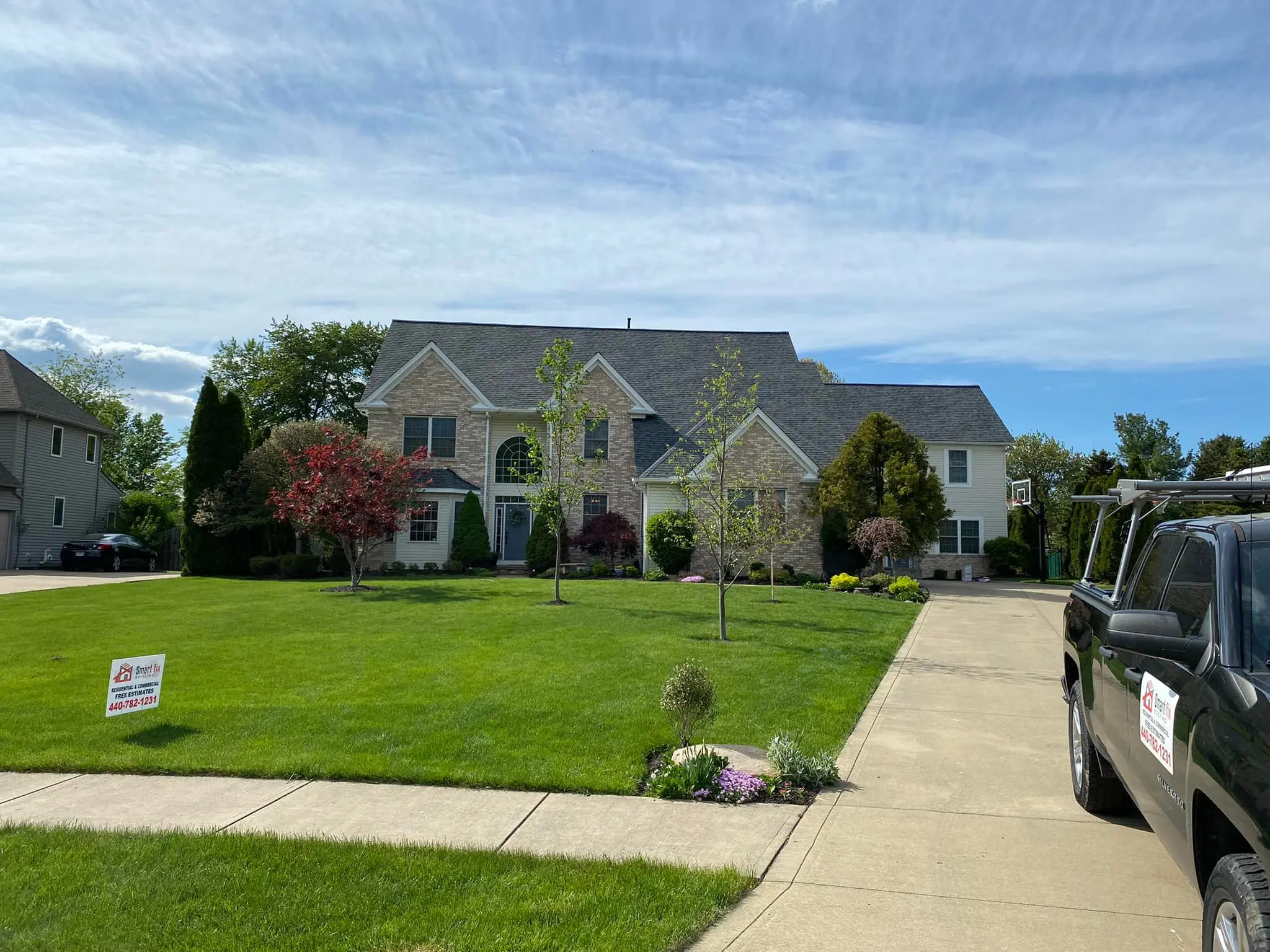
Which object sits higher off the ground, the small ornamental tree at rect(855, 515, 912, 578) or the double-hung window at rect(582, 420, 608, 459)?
the double-hung window at rect(582, 420, 608, 459)

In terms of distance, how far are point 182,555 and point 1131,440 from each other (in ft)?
187

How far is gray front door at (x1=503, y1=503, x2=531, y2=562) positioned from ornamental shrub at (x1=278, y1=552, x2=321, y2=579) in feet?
21.2

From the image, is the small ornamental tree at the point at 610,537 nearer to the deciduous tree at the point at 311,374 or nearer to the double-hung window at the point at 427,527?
the double-hung window at the point at 427,527

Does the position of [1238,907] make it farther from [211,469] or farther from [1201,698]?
[211,469]

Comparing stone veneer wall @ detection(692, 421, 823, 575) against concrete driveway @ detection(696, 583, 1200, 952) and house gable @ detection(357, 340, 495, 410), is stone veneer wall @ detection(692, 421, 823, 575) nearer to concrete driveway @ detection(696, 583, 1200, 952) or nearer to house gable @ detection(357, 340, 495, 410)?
house gable @ detection(357, 340, 495, 410)

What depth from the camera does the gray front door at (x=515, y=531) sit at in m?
31.4

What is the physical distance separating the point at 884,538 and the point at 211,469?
21550 mm

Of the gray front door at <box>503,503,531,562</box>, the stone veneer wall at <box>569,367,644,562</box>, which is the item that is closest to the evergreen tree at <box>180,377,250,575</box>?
the gray front door at <box>503,503,531,562</box>

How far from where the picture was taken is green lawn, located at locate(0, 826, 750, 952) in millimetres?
4059

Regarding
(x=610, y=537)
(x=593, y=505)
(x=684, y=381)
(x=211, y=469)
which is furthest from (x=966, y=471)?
(x=211, y=469)

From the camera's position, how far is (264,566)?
2841cm

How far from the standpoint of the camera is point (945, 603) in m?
21.7

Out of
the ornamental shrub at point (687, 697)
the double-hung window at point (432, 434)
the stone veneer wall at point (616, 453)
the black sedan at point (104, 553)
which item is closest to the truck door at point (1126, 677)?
the ornamental shrub at point (687, 697)

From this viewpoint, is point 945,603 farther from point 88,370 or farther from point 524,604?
point 88,370
